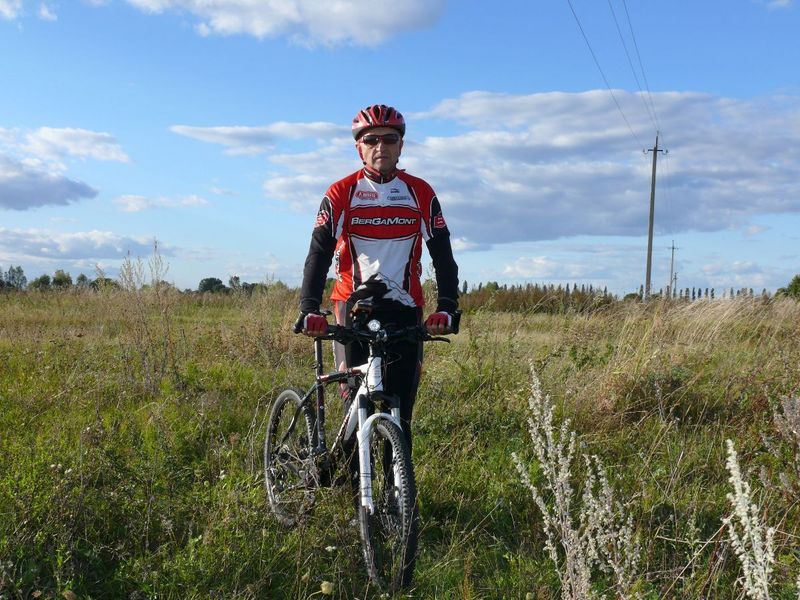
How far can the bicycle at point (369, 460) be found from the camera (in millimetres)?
3654

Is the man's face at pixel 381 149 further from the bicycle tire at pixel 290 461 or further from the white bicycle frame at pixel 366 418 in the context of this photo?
the bicycle tire at pixel 290 461

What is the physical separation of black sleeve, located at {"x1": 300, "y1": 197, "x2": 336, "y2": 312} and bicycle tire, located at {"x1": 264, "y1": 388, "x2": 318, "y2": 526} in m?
0.78

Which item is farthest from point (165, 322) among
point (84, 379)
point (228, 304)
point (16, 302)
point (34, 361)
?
point (16, 302)

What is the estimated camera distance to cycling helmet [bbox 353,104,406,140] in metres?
4.28

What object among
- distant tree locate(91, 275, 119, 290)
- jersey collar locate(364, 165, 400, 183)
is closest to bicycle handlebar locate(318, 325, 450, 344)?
jersey collar locate(364, 165, 400, 183)

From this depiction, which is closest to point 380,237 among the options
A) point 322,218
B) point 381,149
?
point 322,218

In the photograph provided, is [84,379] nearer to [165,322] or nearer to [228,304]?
[165,322]

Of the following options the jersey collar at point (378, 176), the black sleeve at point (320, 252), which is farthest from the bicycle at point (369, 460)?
the jersey collar at point (378, 176)

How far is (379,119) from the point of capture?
14.0 ft

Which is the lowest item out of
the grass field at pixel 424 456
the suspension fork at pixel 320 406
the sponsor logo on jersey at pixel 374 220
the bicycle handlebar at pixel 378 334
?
A: the grass field at pixel 424 456

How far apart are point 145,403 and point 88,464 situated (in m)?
2.63

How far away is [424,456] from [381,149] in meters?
2.30

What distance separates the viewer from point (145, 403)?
718 centimetres

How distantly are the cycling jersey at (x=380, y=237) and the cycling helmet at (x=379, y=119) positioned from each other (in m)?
0.27
